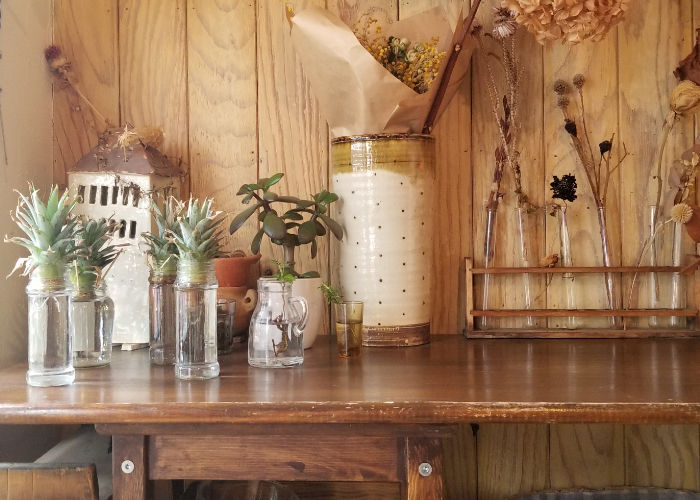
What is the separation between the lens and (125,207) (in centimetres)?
117

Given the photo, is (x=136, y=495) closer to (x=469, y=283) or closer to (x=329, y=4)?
(x=469, y=283)

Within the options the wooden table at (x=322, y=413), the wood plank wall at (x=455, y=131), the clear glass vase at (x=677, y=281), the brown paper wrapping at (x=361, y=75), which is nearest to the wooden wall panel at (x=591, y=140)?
the wood plank wall at (x=455, y=131)

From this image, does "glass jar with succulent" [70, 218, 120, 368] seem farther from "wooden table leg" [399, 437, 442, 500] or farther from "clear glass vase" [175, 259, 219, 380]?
"wooden table leg" [399, 437, 442, 500]

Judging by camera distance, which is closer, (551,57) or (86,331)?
(86,331)

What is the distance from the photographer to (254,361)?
100 cm

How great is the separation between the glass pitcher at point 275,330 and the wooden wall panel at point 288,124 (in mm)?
304

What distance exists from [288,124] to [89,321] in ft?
1.81

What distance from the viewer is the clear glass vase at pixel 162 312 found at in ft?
3.39

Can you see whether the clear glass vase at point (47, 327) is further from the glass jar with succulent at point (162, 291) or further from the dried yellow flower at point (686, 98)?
the dried yellow flower at point (686, 98)

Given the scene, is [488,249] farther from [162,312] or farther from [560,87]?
[162,312]

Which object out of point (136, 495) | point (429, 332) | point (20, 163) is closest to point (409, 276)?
point (429, 332)

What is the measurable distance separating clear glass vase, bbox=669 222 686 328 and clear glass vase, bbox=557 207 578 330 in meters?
0.18

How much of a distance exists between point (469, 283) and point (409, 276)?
16 centimetres

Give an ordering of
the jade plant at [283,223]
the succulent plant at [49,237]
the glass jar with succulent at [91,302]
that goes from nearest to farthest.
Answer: the succulent plant at [49,237] < the glass jar with succulent at [91,302] < the jade plant at [283,223]
